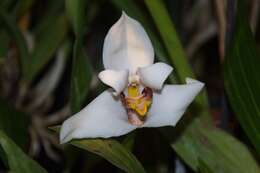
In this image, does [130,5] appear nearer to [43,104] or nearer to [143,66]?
[143,66]

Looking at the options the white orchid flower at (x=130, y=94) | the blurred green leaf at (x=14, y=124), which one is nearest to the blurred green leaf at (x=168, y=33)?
the white orchid flower at (x=130, y=94)

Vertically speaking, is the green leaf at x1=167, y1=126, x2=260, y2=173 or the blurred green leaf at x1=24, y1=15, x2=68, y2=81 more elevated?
the blurred green leaf at x1=24, y1=15, x2=68, y2=81

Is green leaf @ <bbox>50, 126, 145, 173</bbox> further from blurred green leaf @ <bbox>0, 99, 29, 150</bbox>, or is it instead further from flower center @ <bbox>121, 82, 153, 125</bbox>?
blurred green leaf @ <bbox>0, 99, 29, 150</bbox>

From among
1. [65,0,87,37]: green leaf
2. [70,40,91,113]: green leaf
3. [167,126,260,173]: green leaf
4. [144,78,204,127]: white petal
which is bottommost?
[167,126,260,173]: green leaf

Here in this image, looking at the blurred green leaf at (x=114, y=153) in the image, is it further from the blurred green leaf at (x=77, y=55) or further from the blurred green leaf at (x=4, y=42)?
the blurred green leaf at (x=4, y=42)

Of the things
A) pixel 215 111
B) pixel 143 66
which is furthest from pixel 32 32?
pixel 143 66

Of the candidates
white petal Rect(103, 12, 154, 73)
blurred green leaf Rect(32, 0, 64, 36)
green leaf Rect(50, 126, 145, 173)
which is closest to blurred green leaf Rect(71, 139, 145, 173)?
green leaf Rect(50, 126, 145, 173)
